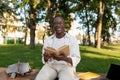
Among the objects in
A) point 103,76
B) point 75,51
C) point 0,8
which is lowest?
point 103,76

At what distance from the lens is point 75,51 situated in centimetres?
752

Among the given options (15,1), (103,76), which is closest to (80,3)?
(15,1)

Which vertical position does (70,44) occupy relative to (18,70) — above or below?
above

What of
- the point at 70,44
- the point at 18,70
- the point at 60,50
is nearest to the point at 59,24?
the point at 70,44

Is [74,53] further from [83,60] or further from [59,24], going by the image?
[83,60]

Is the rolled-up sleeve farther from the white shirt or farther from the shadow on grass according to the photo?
the shadow on grass

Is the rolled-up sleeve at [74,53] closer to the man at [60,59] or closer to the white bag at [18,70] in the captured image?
the man at [60,59]

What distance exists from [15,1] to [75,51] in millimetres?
26253

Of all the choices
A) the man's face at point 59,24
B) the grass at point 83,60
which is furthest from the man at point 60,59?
the grass at point 83,60

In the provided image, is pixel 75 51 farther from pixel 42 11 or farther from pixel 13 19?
pixel 42 11

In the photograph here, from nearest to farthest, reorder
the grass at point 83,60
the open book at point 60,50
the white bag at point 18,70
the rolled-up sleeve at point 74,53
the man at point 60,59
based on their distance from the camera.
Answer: the open book at point 60,50 → the man at point 60,59 → the rolled-up sleeve at point 74,53 → the white bag at point 18,70 → the grass at point 83,60

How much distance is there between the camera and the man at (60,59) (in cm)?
738

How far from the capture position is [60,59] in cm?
725

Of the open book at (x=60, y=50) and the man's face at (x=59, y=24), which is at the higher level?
the man's face at (x=59, y=24)
